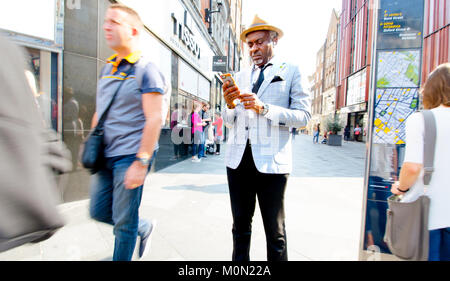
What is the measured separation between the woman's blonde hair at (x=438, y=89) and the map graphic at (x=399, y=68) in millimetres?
519

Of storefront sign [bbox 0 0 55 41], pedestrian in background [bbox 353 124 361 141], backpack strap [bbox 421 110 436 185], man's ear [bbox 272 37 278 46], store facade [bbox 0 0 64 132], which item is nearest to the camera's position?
backpack strap [bbox 421 110 436 185]

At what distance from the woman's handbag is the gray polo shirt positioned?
5.53 ft

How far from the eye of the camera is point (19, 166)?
687 millimetres

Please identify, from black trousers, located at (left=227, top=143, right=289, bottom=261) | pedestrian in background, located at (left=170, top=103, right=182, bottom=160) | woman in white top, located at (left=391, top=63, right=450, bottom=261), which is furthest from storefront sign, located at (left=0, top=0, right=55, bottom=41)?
woman in white top, located at (left=391, top=63, right=450, bottom=261)

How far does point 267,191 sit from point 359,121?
1156 inches

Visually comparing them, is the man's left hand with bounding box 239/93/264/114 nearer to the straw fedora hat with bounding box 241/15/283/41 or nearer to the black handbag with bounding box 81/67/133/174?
the straw fedora hat with bounding box 241/15/283/41

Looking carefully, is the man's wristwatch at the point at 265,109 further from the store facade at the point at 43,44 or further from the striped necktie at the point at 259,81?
the store facade at the point at 43,44

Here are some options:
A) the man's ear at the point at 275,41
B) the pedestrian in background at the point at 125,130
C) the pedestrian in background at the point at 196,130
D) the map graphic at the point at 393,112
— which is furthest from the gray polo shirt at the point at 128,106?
the pedestrian in background at the point at 196,130

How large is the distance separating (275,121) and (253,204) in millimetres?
659

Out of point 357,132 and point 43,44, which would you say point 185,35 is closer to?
point 43,44

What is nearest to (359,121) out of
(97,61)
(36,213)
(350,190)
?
(350,190)

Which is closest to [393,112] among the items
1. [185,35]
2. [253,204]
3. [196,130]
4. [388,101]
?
[388,101]

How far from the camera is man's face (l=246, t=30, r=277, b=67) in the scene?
1710mm

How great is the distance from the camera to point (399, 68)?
Answer: 1.96 metres
